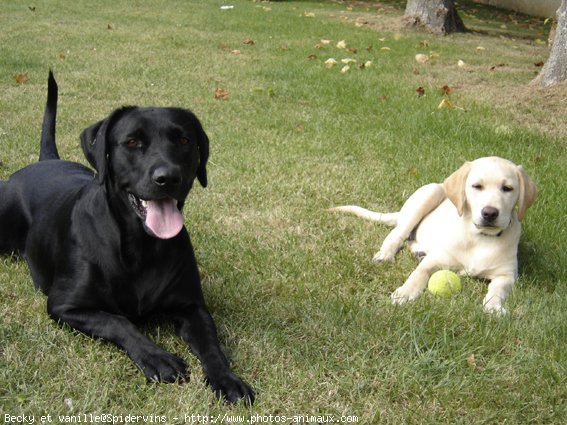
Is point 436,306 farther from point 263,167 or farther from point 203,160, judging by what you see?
point 263,167

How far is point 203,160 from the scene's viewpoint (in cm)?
365

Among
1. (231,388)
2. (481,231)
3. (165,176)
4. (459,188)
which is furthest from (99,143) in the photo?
(481,231)

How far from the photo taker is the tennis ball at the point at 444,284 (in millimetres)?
→ 3900

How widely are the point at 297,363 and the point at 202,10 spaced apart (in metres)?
15.2

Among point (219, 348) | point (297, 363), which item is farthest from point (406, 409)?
point (219, 348)

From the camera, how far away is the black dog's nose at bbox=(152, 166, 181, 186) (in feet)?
9.86

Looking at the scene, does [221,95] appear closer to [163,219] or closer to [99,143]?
[99,143]

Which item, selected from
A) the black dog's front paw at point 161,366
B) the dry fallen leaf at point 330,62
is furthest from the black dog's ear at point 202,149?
the dry fallen leaf at point 330,62

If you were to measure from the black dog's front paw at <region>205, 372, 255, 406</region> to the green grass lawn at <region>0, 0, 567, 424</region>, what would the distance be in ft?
0.15

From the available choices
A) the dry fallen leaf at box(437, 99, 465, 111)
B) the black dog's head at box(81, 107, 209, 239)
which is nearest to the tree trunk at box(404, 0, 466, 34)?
the dry fallen leaf at box(437, 99, 465, 111)

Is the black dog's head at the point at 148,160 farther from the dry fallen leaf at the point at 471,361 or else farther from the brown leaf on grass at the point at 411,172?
the brown leaf on grass at the point at 411,172

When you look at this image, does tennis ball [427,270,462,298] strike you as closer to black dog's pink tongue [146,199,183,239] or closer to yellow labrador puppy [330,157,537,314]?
yellow labrador puppy [330,157,537,314]

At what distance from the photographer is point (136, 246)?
3250mm

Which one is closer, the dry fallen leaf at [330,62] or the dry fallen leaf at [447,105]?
the dry fallen leaf at [447,105]
